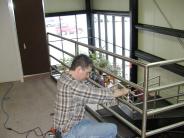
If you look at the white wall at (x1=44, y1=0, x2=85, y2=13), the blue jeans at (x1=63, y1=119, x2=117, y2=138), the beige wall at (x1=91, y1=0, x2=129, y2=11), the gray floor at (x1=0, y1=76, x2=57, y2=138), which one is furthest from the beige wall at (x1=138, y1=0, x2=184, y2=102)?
the blue jeans at (x1=63, y1=119, x2=117, y2=138)

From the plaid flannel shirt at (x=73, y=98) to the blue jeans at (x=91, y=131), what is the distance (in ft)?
0.19

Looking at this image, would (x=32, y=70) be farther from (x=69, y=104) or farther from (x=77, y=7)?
(x=77, y=7)

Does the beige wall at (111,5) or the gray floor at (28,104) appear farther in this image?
the beige wall at (111,5)

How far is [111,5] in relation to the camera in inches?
445

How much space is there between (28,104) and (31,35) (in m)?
1.60

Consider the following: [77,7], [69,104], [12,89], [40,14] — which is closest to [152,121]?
[69,104]

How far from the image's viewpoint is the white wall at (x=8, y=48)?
15.1 ft

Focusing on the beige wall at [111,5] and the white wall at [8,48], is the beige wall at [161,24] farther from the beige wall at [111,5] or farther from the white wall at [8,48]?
the white wall at [8,48]

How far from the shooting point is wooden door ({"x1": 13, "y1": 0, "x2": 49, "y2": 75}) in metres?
4.68

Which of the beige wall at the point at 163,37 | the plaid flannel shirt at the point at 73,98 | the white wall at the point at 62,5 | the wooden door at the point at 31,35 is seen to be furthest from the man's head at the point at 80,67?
the white wall at the point at 62,5

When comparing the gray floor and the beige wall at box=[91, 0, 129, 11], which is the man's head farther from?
the beige wall at box=[91, 0, 129, 11]

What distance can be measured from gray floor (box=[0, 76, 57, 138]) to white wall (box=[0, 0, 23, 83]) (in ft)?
0.66

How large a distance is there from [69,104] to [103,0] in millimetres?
10717

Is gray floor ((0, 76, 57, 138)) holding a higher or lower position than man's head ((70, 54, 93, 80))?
lower
